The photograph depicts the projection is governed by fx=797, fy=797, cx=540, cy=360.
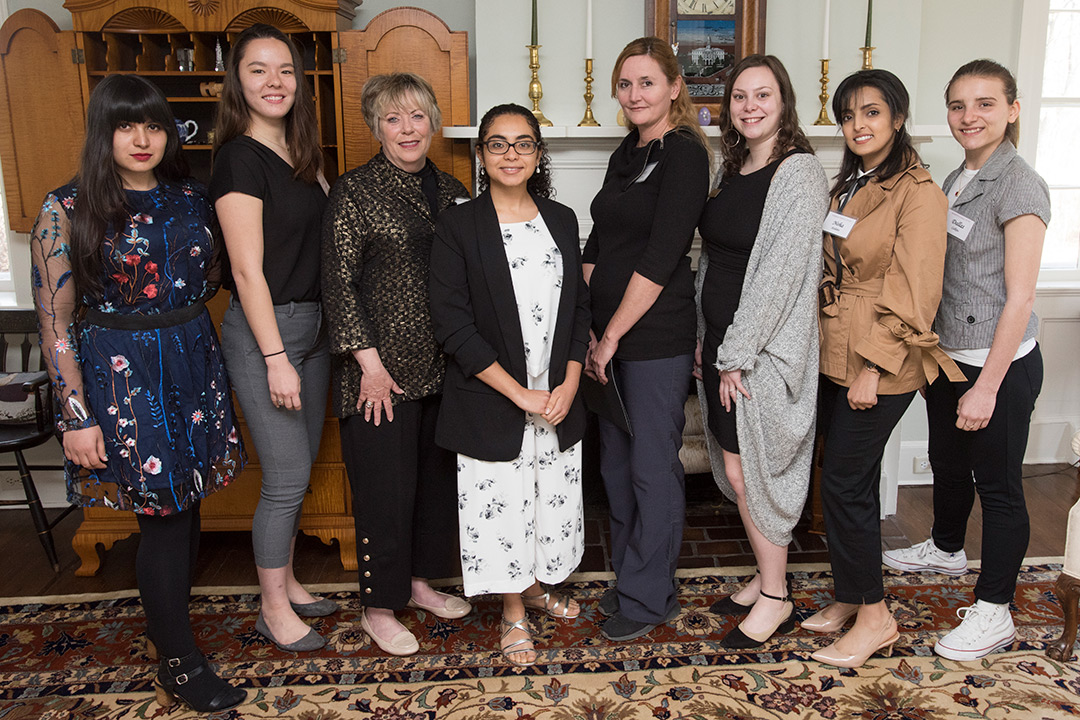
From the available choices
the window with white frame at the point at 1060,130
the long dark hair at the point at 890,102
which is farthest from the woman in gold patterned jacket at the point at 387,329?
the window with white frame at the point at 1060,130

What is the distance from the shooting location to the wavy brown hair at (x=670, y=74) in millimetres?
2232

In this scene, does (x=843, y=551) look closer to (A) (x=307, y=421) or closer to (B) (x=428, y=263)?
(B) (x=428, y=263)

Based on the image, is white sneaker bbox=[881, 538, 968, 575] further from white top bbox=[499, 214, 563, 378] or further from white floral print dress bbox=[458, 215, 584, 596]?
white top bbox=[499, 214, 563, 378]

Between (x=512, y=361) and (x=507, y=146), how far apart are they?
0.58m

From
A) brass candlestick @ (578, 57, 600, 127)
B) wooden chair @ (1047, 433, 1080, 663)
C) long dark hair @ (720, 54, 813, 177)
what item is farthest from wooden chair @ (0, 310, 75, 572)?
wooden chair @ (1047, 433, 1080, 663)

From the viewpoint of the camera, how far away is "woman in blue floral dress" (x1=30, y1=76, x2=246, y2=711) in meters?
1.92

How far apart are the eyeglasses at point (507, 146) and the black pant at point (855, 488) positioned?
111cm

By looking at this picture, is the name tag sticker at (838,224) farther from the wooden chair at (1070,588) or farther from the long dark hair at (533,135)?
the wooden chair at (1070,588)

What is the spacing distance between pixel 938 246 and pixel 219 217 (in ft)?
6.18

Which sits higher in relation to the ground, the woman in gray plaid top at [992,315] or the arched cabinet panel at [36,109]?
the arched cabinet panel at [36,109]

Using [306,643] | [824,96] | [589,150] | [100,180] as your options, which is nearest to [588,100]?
[589,150]

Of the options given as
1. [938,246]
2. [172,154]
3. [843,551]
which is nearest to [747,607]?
[843,551]

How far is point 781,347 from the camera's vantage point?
2.20 m

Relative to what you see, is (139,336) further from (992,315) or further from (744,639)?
(992,315)
